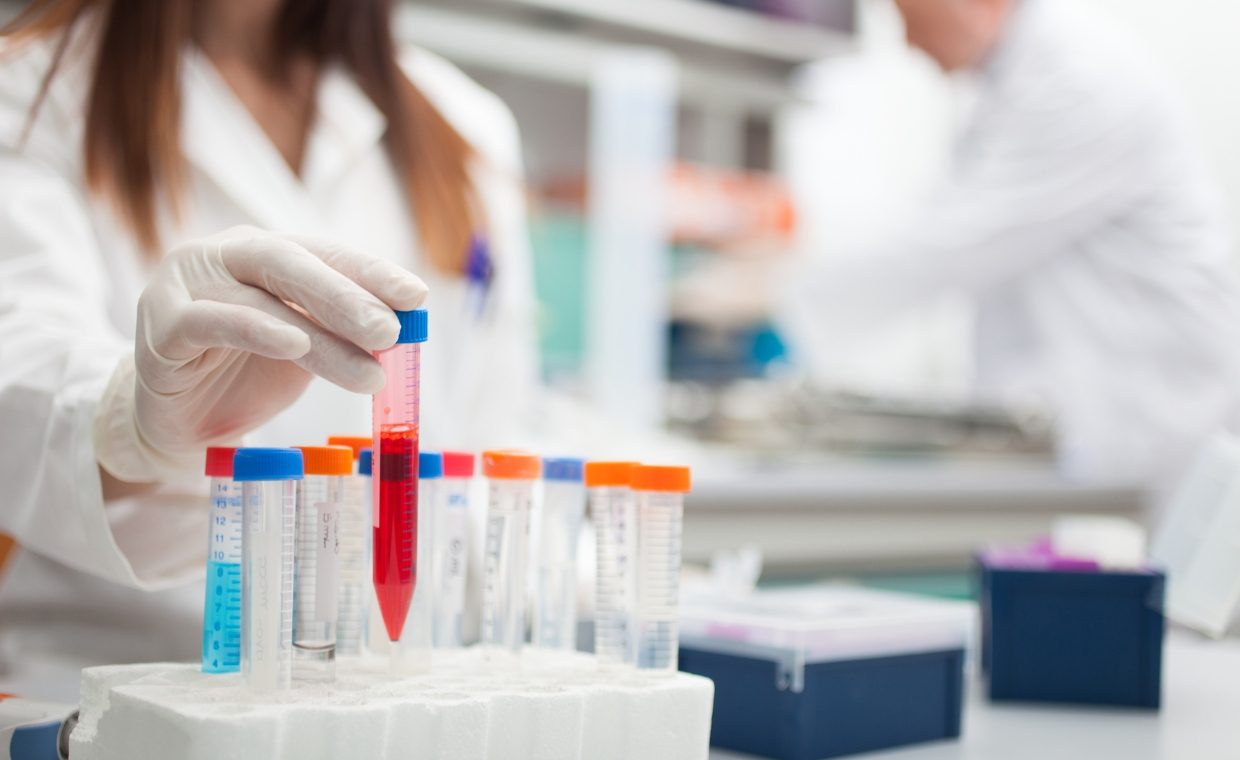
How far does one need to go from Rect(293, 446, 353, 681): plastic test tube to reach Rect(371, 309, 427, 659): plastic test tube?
0.03m

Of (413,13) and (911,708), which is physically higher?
(413,13)

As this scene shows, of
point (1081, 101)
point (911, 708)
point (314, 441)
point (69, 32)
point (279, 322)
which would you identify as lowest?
point (911, 708)

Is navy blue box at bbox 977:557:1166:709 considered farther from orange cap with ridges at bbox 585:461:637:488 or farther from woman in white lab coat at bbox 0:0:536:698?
woman in white lab coat at bbox 0:0:536:698

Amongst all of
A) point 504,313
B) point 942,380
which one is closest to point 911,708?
point 504,313

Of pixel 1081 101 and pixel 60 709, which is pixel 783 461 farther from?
pixel 60 709

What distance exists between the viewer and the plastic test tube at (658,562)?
2.69 ft

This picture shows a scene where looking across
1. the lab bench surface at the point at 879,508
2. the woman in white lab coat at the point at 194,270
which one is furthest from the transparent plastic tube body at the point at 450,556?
the lab bench surface at the point at 879,508

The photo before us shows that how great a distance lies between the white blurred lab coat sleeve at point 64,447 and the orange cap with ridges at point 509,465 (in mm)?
331

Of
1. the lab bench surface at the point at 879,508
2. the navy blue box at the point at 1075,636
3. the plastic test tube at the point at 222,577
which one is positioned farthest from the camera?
the lab bench surface at the point at 879,508

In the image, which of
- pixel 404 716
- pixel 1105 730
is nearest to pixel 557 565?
pixel 404 716

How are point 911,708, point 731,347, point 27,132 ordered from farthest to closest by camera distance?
point 731,347
point 27,132
point 911,708

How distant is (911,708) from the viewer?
3.17 ft

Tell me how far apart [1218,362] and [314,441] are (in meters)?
1.96

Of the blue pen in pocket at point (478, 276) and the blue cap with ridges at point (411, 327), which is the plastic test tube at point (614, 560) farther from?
the blue pen in pocket at point (478, 276)
